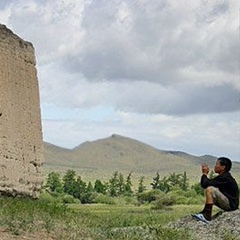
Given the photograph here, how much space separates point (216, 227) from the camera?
12734mm

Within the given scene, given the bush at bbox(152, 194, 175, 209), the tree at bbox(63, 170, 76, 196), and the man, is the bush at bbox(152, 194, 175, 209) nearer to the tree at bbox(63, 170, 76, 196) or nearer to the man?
the tree at bbox(63, 170, 76, 196)

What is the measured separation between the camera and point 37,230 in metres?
11.1

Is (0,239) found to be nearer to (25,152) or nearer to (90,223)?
(90,223)

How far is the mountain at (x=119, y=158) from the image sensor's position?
404ft

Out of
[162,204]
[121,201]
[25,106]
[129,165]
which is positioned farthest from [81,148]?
[25,106]

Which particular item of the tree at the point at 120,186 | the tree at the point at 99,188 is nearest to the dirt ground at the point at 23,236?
the tree at the point at 99,188

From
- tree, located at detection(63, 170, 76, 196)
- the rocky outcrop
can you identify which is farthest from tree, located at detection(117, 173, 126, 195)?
the rocky outcrop

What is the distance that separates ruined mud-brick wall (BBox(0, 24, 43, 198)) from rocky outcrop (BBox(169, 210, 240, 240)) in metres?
4.56

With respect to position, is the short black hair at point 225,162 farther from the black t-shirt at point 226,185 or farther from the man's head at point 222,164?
the black t-shirt at point 226,185

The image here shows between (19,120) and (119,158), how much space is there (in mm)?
119460

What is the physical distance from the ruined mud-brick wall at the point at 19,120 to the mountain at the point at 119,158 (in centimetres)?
9649

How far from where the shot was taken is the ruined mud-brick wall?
1598 centimetres

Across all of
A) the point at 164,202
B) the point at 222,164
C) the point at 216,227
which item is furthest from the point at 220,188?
the point at 164,202

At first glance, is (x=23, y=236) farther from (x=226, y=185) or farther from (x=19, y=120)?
(x=19, y=120)
